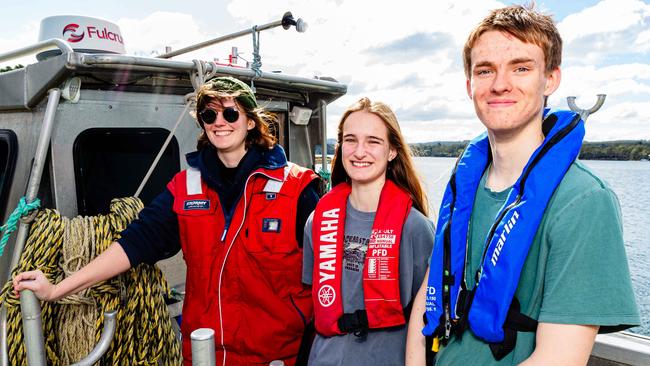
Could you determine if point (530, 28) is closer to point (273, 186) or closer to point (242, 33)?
point (273, 186)

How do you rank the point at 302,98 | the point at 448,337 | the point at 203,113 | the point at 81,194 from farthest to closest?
1. the point at 302,98
2. the point at 81,194
3. the point at 203,113
4. the point at 448,337

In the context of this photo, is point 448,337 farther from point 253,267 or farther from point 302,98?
point 302,98

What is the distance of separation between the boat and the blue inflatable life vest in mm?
1364

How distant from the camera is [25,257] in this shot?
96.6 inches

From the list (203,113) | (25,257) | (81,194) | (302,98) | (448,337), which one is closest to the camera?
(448,337)

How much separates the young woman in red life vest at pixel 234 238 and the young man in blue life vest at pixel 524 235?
0.80 m

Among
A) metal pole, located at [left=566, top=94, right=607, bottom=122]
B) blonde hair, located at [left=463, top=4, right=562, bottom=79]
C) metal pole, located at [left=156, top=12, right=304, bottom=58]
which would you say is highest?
metal pole, located at [left=156, top=12, right=304, bottom=58]

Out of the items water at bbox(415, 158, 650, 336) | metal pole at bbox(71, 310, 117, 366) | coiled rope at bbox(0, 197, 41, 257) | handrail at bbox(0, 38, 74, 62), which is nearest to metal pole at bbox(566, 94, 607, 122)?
water at bbox(415, 158, 650, 336)

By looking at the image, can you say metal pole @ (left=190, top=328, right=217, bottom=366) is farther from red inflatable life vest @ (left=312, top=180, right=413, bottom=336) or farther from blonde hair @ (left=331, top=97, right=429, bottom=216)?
blonde hair @ (left=331, top=97, right=429, bottom=216)

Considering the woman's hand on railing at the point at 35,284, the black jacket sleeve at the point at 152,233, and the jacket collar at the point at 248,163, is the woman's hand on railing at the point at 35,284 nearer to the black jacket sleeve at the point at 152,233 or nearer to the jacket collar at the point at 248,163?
the black jacket sleeve at the point at 152,233

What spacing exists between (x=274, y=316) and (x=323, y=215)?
20.3 inches

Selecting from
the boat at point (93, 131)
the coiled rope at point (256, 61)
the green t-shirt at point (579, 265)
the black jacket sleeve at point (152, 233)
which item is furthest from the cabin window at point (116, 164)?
the green t-shirt at point (579, 265)

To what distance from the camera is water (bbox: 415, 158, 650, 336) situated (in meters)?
2.53

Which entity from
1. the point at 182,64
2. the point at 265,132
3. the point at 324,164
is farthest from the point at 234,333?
the point at 324,164
